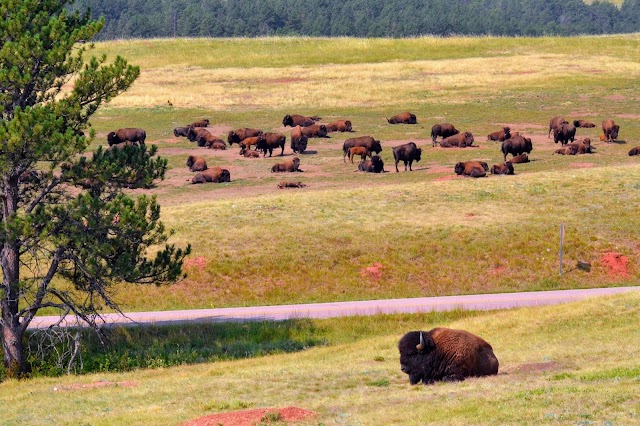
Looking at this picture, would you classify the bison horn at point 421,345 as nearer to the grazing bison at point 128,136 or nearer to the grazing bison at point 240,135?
the grazing bison at point 240,135

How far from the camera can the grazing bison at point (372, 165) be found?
59.8 metres

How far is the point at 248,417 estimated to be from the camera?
17.2m

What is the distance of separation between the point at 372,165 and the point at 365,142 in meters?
5.21

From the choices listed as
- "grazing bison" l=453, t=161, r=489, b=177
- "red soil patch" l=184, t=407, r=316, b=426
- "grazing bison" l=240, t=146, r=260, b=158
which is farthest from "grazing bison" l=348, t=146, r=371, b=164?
"red soil patch" l=184, t=407, r=316, b=426

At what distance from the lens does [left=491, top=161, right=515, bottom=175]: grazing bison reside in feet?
184

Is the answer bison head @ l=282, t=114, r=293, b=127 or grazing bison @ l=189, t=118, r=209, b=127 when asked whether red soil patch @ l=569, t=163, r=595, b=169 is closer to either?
bison head @ l=282, t=114, r=293, b=127

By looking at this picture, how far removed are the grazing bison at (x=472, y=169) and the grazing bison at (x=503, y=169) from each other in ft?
1.82

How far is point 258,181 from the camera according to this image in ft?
192

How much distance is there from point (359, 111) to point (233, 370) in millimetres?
64742

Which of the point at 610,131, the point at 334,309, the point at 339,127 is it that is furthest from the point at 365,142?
the point at 334,309

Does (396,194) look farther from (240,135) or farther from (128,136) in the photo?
(128,136)

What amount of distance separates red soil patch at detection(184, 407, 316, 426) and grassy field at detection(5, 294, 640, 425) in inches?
12.9

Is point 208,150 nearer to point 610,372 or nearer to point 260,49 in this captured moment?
point 610,372

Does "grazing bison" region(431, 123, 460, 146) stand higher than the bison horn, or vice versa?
the bison horn
